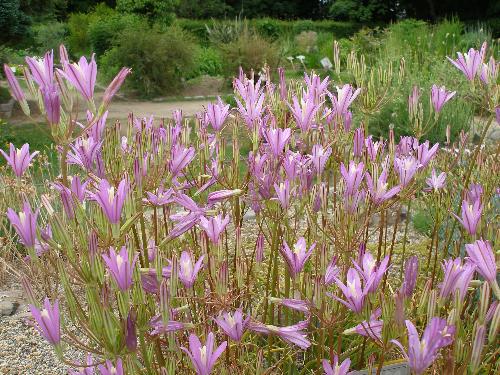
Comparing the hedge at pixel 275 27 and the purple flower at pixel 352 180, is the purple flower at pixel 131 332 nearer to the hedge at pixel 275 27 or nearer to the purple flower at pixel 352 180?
the purple flower at pixel 352 180

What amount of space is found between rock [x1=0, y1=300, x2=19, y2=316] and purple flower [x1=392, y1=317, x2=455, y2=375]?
2875 mm

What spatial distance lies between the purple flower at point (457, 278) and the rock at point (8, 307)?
2.83 m

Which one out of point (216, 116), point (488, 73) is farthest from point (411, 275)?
point (488, 73)

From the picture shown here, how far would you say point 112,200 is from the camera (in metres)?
1.12

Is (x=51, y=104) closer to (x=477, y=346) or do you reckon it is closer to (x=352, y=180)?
(x=352, y=180)

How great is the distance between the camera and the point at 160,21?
1634 cm

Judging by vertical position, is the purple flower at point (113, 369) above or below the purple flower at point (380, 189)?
below

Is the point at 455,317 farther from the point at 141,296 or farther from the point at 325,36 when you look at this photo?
the point at 325,36

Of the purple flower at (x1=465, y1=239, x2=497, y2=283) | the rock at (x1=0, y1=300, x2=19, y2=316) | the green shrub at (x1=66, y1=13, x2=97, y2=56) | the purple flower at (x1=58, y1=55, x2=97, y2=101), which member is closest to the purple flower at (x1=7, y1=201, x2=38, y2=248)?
the purple flower at (x1=58, y1=55, x2=97, y2=101)

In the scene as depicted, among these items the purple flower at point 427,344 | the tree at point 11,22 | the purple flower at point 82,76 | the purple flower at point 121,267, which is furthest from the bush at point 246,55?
the purple flower at point 427,344

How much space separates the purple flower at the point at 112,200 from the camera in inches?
44.1

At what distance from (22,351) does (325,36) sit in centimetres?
1912

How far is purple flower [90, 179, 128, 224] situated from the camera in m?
1.12

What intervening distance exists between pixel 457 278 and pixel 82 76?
0.79 m
